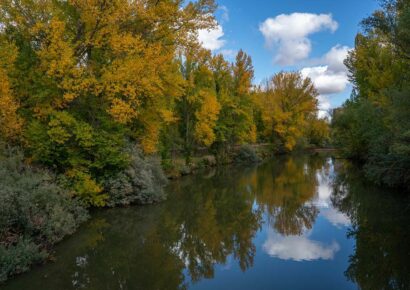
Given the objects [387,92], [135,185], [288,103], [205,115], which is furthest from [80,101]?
[288,103]

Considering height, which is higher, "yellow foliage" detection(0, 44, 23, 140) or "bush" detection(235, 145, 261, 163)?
"yellow foliage" detection(0, 44, 23, 140)

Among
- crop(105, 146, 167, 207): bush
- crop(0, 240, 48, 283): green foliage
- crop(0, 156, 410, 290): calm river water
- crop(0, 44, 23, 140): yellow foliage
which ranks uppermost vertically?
crop(0, 44, 23, 140): yellow foliage

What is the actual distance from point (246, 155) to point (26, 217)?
30323 millimetres

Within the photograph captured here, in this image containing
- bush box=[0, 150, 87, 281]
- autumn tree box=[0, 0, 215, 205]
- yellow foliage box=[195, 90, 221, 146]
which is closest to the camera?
bush box=[0, 150, 87, 281]

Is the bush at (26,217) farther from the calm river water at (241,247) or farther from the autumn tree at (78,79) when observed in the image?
the autumn tree at (78,79)

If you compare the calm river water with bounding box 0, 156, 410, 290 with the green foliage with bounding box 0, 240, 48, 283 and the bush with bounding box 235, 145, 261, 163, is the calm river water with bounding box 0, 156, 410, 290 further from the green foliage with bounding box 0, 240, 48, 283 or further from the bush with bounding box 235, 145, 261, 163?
the bush with bounding box 235, 145, 261, 163

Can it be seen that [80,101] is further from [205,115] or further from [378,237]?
[205,115]

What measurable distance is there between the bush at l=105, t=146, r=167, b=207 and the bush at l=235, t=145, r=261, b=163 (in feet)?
72.2

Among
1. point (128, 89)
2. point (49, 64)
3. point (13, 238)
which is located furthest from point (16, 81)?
point (13, 238)

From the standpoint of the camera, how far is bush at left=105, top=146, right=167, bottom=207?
14.0 meters

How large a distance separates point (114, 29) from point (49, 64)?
3163mm

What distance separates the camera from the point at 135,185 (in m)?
14.6

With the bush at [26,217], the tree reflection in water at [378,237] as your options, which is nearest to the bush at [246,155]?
the tree reflection in water at [378,237]

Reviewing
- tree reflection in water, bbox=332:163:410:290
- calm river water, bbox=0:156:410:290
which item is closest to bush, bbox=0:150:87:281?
calm river water, bbox=0:156:410:290
